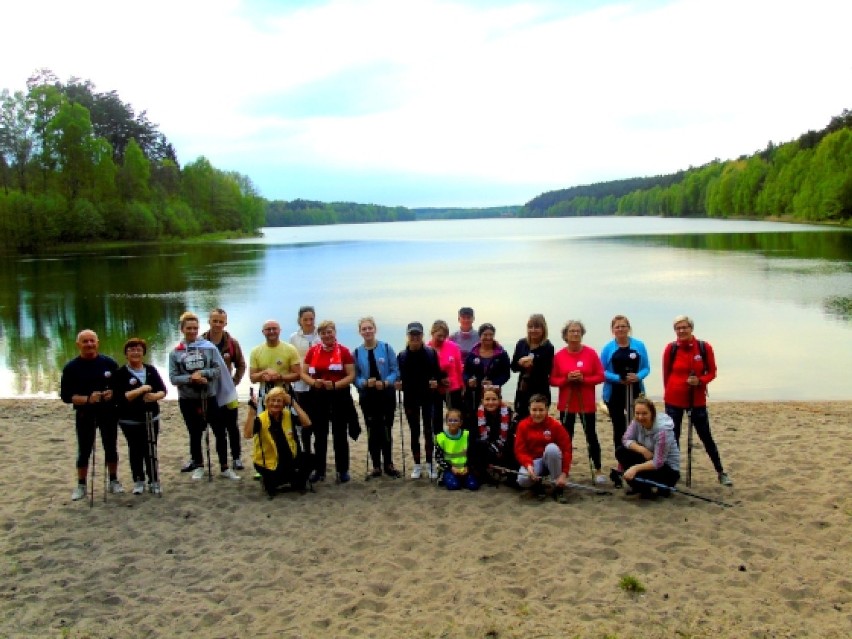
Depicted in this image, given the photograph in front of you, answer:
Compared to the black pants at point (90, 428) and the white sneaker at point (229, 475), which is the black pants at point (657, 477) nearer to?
the white sneaker at point (229, 475)

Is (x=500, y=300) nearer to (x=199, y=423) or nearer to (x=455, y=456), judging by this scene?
(x=455, y=456)

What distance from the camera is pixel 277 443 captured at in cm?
716

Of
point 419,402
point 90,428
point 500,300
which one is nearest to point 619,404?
point 419,402

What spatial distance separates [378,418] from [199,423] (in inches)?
73.3

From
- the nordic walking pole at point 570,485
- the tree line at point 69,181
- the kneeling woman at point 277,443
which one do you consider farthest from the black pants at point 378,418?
the tree line at point 69,181

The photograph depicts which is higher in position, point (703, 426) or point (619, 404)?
point (619, 404)

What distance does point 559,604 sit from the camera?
16.0 ft

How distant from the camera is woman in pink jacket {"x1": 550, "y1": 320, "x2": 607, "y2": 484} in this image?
7.24 metres

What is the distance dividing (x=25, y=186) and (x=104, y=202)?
22.5 ft

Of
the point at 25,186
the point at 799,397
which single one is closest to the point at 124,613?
the point at 799,397

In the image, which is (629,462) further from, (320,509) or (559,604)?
(320,509)

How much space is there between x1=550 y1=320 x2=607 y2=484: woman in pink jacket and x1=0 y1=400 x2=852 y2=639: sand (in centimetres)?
61

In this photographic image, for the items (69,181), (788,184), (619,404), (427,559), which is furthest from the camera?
(788,184)

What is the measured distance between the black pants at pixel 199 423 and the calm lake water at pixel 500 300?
598 cm
